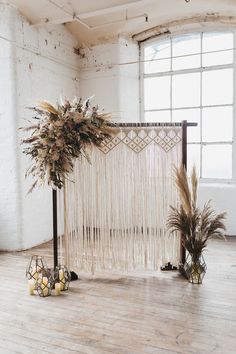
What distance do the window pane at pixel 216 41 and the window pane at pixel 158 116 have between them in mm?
1197

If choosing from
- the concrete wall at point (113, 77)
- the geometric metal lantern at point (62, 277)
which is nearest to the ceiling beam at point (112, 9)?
the concrete wall at point (113, 77)

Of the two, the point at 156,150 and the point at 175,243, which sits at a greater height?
the point at 156,150

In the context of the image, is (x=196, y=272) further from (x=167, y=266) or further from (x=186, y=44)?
(x=186, y=44)

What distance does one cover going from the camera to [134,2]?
172 inches

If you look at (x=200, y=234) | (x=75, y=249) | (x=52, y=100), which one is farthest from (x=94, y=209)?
(x=52, y=100)

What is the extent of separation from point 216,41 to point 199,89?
0.79 m

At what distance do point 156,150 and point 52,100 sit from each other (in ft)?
8.08

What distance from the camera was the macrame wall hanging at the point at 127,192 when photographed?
3709mm

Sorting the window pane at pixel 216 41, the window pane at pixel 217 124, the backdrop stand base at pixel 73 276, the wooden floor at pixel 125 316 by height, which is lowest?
the wooden floor at pixel 125 316

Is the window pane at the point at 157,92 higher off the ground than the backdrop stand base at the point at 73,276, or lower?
higher

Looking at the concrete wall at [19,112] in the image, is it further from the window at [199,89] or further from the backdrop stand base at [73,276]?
the window at [199,89]

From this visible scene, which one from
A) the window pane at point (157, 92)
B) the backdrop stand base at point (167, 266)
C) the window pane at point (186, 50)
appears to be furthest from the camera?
the window pane at point (157, 92)

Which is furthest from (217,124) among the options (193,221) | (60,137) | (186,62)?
(60,137)

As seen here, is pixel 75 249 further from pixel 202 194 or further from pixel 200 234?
pixel 202 194
